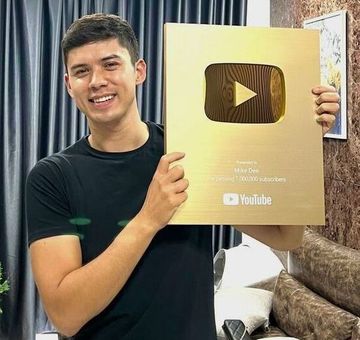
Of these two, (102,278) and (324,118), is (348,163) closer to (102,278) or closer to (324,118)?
(324,118)

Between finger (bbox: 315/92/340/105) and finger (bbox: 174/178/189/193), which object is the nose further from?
finger (bbox: 315/92/340/105)

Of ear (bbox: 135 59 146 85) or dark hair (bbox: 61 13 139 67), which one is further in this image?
ear (bbox: 135 59 146 85)

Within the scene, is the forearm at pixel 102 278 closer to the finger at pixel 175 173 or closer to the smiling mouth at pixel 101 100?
the finger at pixel 175 173

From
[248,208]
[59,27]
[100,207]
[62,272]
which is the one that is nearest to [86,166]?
[100,207]

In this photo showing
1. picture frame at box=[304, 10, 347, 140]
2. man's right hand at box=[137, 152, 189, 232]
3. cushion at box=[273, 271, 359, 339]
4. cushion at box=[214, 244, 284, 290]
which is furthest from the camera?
cushion at box=[214, 244, 284, 290]

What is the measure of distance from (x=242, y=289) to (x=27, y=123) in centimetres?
179

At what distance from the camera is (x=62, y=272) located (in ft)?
3.87

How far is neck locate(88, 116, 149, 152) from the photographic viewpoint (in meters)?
1.31

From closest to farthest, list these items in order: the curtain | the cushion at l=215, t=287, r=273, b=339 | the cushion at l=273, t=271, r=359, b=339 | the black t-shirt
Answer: the black t-shirt → the cushion at l=273, t=271, r=359, b=339 → the cushion at l=215, t=287, r=273, b=339 → the curtain

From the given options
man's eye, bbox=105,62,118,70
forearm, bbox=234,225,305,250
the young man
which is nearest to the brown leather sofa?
forearm, bbox=234,225,305,250

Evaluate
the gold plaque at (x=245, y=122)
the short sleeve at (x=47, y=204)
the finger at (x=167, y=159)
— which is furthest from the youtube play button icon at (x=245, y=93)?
the short sleeve at (x=47, y=204)

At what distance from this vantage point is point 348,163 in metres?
2.98

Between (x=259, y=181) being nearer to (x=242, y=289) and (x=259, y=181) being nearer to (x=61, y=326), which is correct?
(x=61, y=326)

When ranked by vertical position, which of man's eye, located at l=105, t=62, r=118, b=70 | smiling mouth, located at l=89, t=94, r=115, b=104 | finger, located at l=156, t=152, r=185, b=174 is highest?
man's eye, located at l=105, t=62, r=118, b=70
